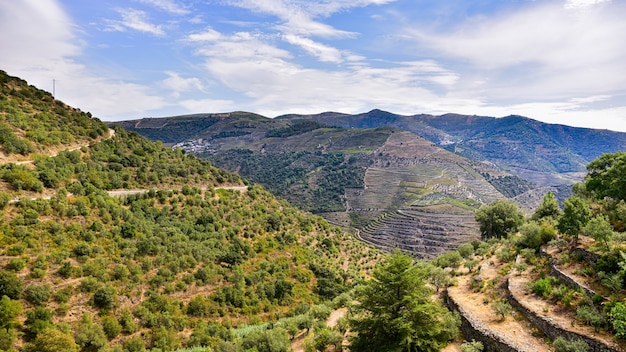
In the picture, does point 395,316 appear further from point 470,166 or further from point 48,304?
point 470,166

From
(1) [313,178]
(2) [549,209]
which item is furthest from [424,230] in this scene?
(1) [313,178]

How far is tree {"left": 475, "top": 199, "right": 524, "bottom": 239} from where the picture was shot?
Result: 4188 centimetres

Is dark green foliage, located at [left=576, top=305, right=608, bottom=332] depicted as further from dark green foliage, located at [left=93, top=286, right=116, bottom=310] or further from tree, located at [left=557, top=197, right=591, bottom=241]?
dark green foliage, located at [left=93, top=286, right=116, bottom=310]

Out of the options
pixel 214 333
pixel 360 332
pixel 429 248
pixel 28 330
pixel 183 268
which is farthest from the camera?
pixel 429 248

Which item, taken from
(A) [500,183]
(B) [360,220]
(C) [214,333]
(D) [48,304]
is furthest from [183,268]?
(A) [500,183]

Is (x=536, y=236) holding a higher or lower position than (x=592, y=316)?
higher

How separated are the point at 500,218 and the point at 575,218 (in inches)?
980

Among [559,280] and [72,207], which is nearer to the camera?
[559,280]

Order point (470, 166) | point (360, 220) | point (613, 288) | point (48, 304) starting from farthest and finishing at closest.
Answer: point (470, 166) < point (360, 220) < point (48, 304) < point (613, 288)

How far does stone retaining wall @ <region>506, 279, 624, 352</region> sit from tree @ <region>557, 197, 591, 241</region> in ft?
20.3

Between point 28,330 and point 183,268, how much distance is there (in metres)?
14.3

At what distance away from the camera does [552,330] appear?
577 inches

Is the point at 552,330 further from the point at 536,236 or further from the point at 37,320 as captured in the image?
the point at 37,320

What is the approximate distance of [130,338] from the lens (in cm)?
2633
